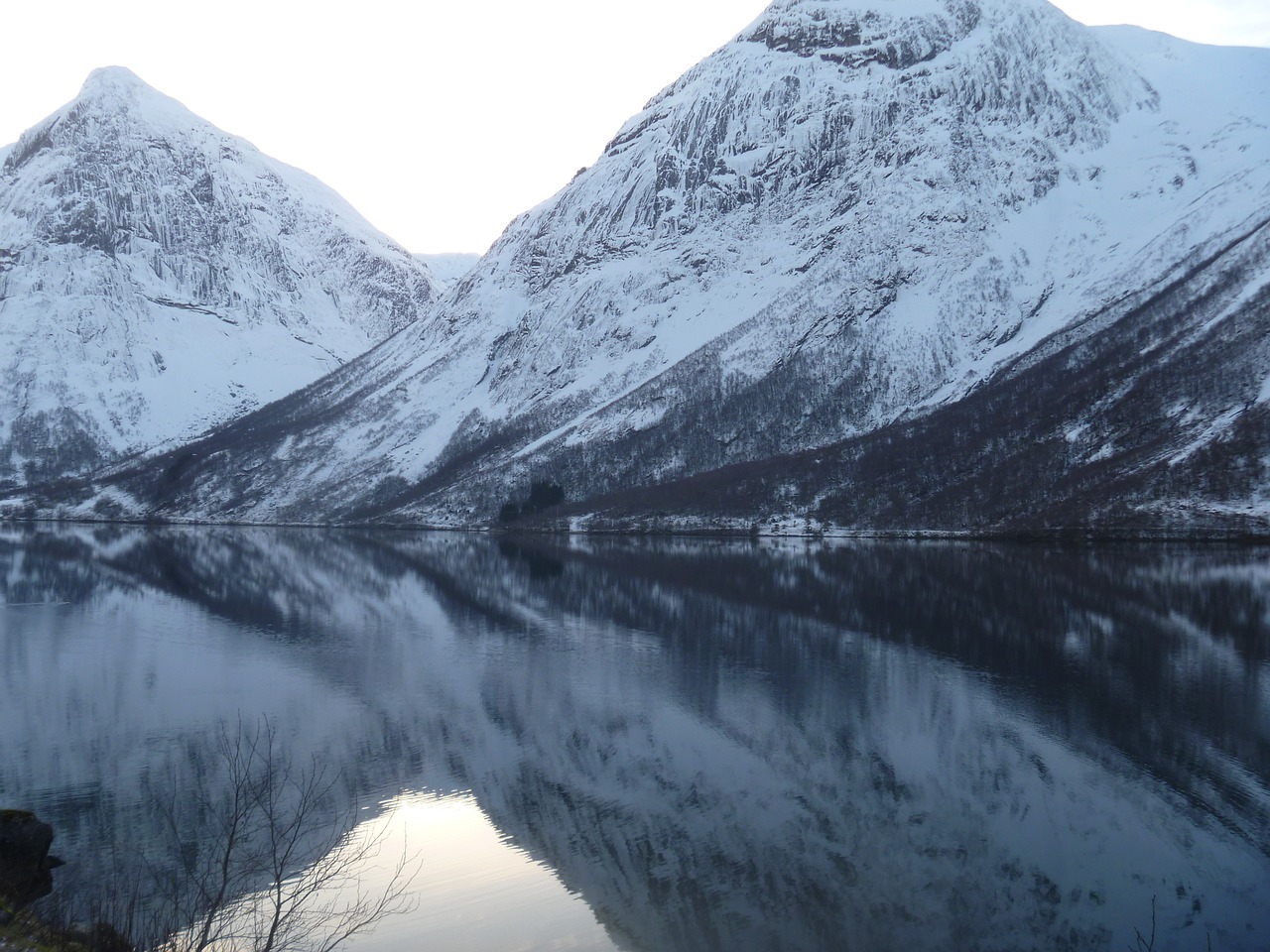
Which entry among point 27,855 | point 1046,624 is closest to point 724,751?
point 27,855

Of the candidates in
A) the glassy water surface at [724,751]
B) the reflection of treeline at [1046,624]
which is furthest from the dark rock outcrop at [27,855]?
the reflection of treeline at [1046,624]

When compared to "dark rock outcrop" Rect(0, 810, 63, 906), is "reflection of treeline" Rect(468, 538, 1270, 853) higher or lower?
lower

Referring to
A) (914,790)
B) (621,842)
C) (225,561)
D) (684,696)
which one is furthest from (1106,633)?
(225,561)

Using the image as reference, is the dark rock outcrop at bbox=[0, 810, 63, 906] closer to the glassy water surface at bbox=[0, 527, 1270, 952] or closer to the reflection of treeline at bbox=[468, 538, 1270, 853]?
the glassy water surface at bbox=[0, 527, 1270, 952]

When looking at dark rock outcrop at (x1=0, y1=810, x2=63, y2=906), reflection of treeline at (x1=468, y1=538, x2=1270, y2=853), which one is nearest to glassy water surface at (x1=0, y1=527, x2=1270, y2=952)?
reflection of treeline at (x1=468, y1=538, x2=1270, y2=853)

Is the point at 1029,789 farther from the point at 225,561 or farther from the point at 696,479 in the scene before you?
the point at 696,479

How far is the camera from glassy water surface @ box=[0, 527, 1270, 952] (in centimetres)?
2092

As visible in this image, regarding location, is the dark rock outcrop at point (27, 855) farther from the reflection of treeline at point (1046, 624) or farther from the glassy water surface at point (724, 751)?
the reflection of treeline at point (1046, 624)

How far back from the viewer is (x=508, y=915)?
67.8 ft

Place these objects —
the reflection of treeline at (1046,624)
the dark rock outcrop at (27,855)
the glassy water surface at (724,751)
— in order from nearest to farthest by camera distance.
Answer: the dark rock outcrop at (27,855) → the glassy water surface at (724,751) → the reflection of treeline at (1046,624)

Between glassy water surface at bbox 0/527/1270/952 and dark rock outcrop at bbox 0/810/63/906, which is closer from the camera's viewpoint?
dark rock outcrop at bbox 0/810/63/906

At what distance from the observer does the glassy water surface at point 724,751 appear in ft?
68.6

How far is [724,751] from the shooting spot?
105 ft

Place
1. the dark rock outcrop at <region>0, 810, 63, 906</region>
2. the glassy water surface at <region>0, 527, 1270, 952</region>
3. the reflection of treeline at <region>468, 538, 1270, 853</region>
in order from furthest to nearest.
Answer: the reflection of treeline at <region>468, 538, 1270, 853</region> < the glassy water surface at <region>0, 527, 1270, 952</region> < the dark rock outcrop at <region>0, 810, 63, 906</region>
